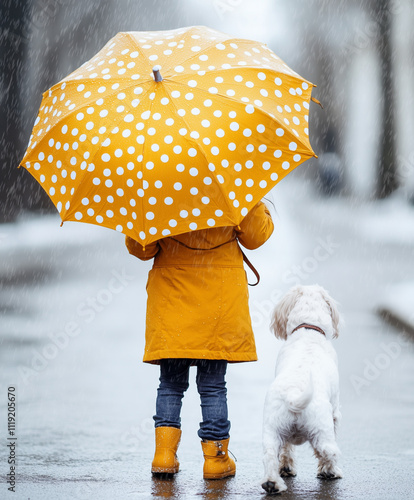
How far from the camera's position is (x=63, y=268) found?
15.1m

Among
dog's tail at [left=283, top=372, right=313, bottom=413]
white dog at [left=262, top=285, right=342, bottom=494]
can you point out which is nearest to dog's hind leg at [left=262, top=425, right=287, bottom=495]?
white dog at [left=262, top=285, right=342, bottom=494]

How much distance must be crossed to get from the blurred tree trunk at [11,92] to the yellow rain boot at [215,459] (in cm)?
1970

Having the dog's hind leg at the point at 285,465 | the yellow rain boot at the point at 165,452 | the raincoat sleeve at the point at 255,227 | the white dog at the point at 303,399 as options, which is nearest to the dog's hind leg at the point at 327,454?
the white dog at the point at 303,399

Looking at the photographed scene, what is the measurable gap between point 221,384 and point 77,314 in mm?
6420

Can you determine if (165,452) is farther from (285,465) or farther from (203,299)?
(203,299)

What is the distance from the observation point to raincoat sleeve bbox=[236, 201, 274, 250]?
468cm

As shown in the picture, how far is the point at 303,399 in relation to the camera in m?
4.23

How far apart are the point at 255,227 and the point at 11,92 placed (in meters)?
23.2

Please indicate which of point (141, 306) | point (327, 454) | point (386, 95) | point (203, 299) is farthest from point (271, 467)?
point (386, 95)

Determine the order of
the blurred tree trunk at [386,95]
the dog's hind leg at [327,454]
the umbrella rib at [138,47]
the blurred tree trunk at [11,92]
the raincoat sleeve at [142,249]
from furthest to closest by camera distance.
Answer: the blurred tree trunk at [386,95] < the blurred tree trunk at [11,92] < the raincoat sleeve at [142,249] < the umbrella rib at [138,47] < the dog's hind leg at [327,454]

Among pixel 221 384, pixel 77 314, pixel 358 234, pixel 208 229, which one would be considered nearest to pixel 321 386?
pixel 221 384

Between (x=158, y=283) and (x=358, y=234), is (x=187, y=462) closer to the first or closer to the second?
(x=158, y=283)

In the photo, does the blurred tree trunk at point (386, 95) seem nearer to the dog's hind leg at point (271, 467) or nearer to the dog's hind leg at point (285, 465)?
the dog's hind leg at point (285, 465)

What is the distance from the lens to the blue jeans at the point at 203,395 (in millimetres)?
4676
